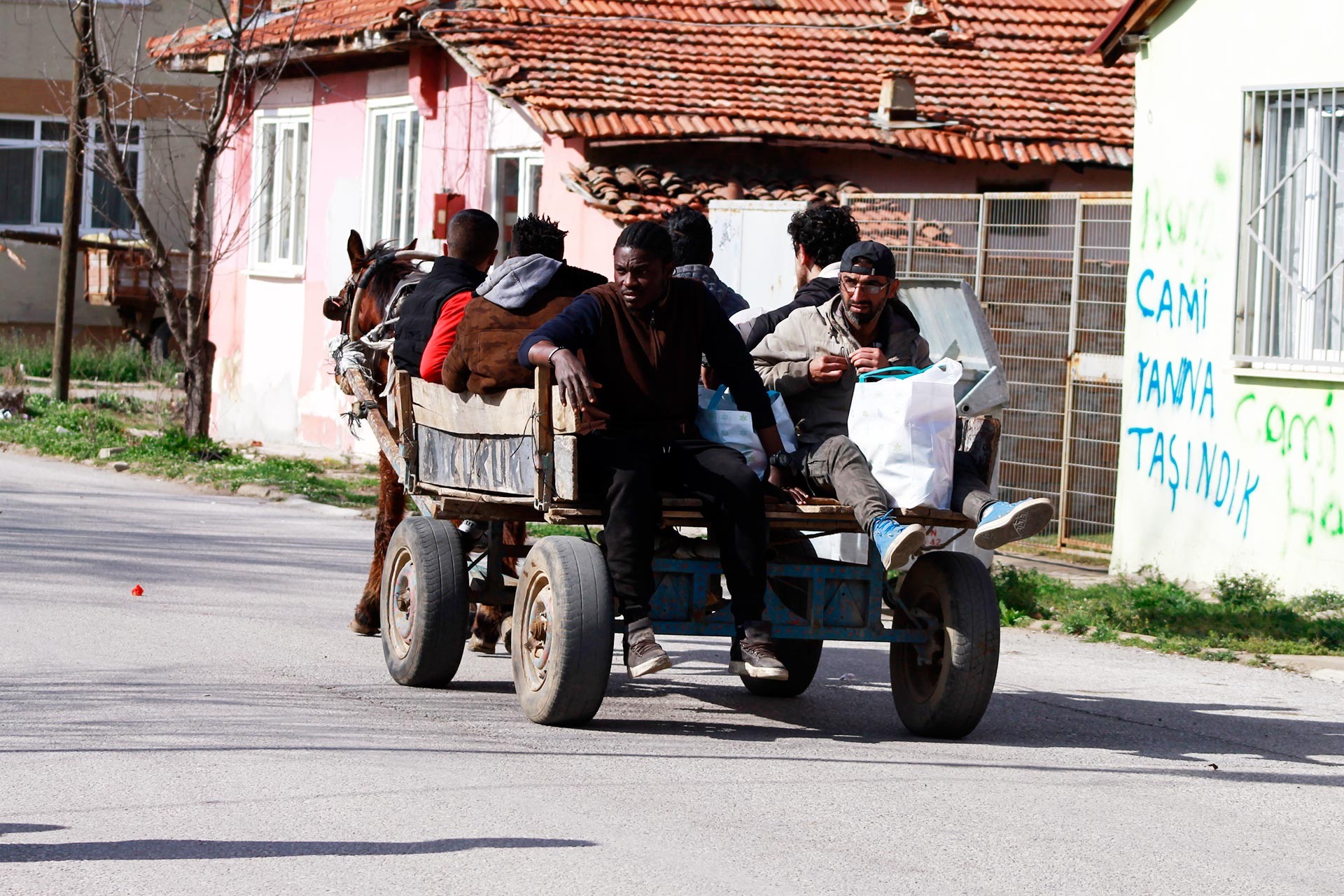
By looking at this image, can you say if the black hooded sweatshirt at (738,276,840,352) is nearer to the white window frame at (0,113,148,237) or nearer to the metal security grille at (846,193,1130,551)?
the metal security grille at (846,193,1130,551)

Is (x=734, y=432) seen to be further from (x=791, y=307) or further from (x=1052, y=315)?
(x=1052, y=315)

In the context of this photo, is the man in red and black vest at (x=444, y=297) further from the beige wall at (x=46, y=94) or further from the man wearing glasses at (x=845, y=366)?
the beige wall at (x=46, y=94)

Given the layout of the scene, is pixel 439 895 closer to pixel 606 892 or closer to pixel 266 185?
pixel 606 892

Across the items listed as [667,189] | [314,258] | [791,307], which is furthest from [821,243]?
[314,258]

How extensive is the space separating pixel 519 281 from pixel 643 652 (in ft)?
6.00

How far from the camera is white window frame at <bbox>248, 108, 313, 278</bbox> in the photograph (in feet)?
75.2

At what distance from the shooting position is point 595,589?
700 centimetres

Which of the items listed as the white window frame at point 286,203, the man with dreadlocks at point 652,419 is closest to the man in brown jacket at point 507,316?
the man with dreadlocks at point 652,419

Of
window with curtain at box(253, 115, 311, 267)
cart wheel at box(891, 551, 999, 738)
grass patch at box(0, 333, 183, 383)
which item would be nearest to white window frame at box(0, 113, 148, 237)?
grass patch at box(0, 333, 183, 383)

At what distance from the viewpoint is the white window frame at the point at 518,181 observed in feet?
62.4

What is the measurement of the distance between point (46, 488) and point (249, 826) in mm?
11317

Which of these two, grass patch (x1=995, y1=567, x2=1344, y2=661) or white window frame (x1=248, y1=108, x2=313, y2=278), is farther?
white window frame (x1=248, y1=108, x2=313, y2=278)

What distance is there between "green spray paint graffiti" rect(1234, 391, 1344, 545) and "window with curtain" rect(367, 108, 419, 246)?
1109 centimetres

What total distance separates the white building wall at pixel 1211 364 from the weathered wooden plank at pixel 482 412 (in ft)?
19.9
